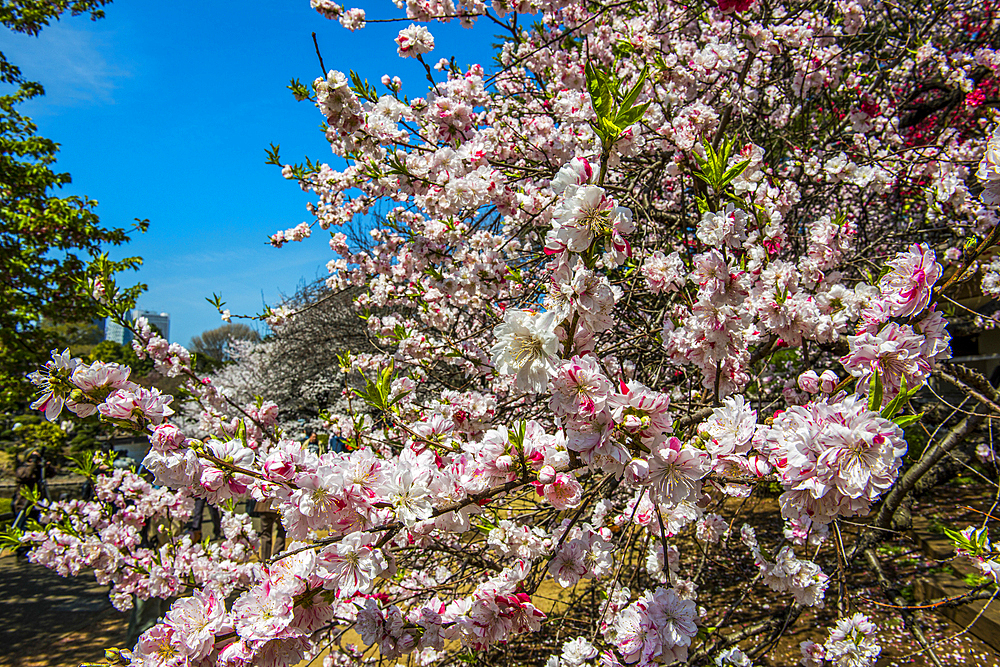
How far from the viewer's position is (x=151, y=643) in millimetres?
1398

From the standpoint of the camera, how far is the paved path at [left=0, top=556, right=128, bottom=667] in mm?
5660

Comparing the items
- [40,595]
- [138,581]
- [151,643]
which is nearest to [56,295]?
[40,595]

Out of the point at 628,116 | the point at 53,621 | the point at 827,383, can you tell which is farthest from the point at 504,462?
the point at 53,621

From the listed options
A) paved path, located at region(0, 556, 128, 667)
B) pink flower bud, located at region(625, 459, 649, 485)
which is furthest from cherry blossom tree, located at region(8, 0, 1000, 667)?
paved path, located at region(0, 556, 128, 667)

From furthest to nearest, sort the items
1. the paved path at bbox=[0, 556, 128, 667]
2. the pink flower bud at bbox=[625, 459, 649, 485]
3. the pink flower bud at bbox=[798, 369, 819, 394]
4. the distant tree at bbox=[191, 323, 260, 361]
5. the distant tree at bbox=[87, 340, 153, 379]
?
the distant tree at bbox=[191, 323, 260, 361] → the distant tree at bbox=[87, 340, 153, 379] → the paved path at bbox=[0, 556, 128, 667] → the pink flower bud at bbox=[798, 369, 819, 394] → the pink flower bud at bbox=[625, 459, 649, 485]

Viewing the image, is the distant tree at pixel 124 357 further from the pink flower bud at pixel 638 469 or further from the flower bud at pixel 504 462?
the pink flower bud at pixel 638 469

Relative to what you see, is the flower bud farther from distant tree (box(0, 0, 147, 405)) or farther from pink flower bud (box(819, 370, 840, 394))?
distant tree (box(0, 0, 147, 405))

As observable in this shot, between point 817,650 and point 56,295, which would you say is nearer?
point 817,650

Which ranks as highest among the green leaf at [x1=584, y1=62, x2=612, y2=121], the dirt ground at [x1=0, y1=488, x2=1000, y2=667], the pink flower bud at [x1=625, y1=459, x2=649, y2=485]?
the green leaf at [x1=584, y1=62, x2=612, y2=121]

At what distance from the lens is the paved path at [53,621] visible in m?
5.66

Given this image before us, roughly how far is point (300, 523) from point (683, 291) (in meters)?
1.84

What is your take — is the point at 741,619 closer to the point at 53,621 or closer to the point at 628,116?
the point at 628,116

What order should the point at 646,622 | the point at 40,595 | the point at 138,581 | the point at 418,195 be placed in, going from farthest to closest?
the point at 40,595 → the point at 138,581 → the point at 418,195 → the point at 646,622

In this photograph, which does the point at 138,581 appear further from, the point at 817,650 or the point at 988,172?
the point at 988,172
